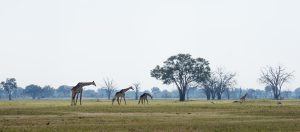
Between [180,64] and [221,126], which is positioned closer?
[221,126]

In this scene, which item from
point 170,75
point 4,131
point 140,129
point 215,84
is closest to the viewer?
point 4,131

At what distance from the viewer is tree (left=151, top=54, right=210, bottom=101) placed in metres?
142

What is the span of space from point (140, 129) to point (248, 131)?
5359mm

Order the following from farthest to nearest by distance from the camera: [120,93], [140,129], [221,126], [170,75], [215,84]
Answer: [215,84]
[170,75]
[120,93]
[221,126]
[140,129]

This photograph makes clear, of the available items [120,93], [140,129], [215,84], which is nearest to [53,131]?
[140,129]

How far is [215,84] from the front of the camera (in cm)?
18288

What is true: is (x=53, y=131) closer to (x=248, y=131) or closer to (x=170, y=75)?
(x=248, y=131)

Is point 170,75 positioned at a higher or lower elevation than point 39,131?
higher

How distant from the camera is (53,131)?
26.1 m

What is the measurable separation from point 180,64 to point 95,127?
11534cm

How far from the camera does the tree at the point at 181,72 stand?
465ft

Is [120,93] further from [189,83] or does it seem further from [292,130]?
[189,83]

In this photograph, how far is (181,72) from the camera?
14262 cm

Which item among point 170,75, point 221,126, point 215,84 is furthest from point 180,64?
point 221,126
